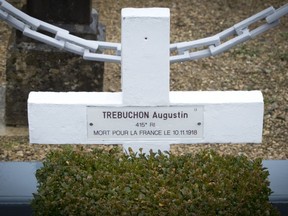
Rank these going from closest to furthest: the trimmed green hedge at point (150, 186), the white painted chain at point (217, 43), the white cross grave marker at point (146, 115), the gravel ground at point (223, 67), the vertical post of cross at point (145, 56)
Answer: the trimmed green hedge at point (150, 186) < the vertical post of cross at point (145, 56) < the white cross grave marker at point (146, 115) < the white painted chain at point (217, 43) < the gravel ground at point (223, 67)

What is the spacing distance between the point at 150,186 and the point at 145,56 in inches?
31.2

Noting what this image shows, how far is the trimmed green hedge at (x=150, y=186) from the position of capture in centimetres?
506

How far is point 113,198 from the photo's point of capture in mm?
5074

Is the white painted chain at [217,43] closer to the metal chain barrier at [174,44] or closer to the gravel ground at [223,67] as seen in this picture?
the metal chain barrier at [174,44]

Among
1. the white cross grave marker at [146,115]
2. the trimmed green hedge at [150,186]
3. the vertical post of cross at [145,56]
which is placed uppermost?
the vertical post of cross at [145,56]

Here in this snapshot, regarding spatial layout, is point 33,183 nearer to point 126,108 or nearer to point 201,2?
point 126,108

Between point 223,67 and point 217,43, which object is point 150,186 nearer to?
point 217,43

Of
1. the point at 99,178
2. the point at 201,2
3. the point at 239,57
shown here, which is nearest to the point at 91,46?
the point at 99,178

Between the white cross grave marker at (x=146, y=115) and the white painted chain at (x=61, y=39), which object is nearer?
the white cross grave marker at (x=146, y=115)

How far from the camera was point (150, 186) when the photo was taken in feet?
16.9

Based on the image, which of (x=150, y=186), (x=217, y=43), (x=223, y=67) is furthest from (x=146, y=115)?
(x=223, y=67)

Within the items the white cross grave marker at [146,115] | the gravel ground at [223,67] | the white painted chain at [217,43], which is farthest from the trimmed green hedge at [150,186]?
the gravel ground at [223,67]

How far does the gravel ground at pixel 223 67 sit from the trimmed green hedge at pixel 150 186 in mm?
2578

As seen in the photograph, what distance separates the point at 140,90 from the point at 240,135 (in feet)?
2.00
